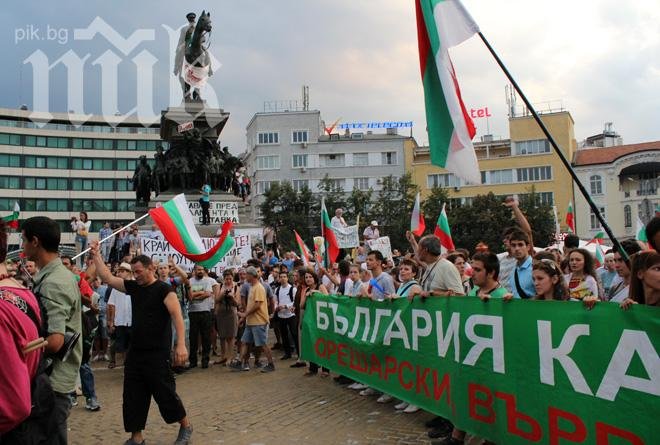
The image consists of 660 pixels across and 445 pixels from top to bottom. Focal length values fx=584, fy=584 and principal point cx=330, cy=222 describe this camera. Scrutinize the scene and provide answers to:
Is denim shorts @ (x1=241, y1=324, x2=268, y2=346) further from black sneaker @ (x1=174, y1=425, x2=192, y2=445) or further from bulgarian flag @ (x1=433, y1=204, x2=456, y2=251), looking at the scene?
black sneaker @ (x1=174, y1=425, x2=192, y2=445)

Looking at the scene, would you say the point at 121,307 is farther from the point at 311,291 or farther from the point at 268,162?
the point at 268,162

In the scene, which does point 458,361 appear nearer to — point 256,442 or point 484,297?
point 484,297

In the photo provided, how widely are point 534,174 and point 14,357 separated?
70.5 metres

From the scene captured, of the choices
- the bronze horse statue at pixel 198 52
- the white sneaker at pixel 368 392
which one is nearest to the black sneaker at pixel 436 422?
the white sneaker at pixel 368 392

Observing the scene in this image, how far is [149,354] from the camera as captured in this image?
598 cm

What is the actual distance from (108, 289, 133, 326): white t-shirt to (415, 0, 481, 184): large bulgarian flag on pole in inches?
299

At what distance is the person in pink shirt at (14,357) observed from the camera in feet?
9.18

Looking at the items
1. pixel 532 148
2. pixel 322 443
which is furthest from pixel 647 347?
pixel 532 148

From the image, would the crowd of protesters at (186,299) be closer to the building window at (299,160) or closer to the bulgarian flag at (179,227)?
the bulgarian flag at (179,227)

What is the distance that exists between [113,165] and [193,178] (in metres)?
74.9

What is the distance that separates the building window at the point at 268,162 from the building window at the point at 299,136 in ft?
10.2

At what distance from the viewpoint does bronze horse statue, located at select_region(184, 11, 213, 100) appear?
A: 78.5ft

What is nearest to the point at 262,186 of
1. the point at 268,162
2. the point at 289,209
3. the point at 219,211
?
the point at 268,162

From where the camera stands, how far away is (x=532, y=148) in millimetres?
68750
